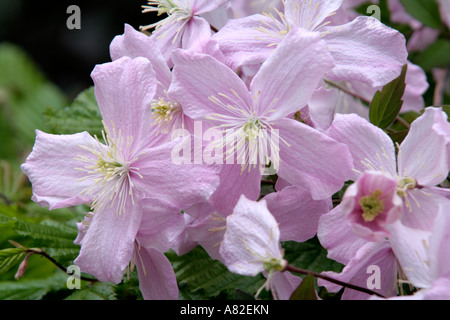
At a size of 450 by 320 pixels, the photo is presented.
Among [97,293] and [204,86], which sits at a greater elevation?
[204,86]

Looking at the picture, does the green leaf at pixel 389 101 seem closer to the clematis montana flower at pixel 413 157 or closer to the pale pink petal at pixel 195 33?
the clematis montana flower at pixel 413 157

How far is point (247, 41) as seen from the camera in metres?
0.51

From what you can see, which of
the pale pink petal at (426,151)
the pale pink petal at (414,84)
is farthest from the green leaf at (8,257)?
the pale pink petal at (414,84)

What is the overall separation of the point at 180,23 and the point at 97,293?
309 millimetres

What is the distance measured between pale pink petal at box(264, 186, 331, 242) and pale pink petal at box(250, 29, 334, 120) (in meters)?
0.07

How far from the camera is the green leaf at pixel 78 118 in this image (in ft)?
2.32

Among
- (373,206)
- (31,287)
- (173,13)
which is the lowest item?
(31,287)

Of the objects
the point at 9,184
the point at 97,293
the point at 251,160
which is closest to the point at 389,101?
the point at 251,160

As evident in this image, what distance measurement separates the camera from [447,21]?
826mm

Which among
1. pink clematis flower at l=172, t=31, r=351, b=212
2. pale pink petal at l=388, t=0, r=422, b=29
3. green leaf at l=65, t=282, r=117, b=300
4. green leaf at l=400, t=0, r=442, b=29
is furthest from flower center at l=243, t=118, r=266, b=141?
pale pink petal at l=388, t=0, r=422, b=29

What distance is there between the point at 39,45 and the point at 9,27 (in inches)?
9.3

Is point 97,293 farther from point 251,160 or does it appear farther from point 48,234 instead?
point 251,160

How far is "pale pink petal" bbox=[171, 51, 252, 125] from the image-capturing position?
46 cm
